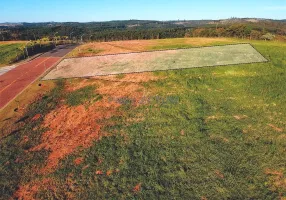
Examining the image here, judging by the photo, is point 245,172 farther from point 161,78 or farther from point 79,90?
point 79,90

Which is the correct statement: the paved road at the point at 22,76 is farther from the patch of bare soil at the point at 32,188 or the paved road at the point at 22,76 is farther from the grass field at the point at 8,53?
the patch of bare soil at the point at 32,188

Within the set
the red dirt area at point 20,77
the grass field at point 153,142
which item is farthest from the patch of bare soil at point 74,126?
the red dirt area at point 20,77

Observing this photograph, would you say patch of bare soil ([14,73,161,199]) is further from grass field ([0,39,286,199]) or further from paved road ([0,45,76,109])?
paved road ([0,45,76,109])

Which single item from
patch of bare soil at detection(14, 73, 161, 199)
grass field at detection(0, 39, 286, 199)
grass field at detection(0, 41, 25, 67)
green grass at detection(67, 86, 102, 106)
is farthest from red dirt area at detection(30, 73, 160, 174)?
grass field at detection(0, 41, 25, 67)

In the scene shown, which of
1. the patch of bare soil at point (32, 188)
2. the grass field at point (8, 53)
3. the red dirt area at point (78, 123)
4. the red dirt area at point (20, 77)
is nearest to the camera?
the patch of bare soil at point (32, 188)

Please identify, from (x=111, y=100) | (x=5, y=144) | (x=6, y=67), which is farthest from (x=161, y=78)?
(x=6, y=67)

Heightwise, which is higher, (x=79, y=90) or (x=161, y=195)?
(x=79, y=90)

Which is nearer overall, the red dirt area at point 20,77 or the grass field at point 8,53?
the red dirt area at point 20,77

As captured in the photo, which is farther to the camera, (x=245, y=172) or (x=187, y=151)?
(x=187, y=151)
